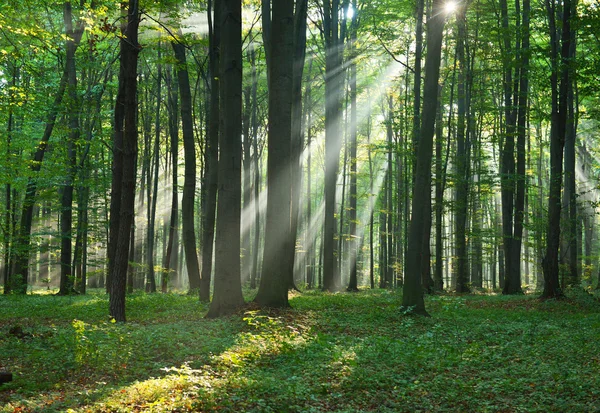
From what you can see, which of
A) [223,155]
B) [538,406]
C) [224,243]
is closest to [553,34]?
[223,155]

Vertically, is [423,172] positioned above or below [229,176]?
above

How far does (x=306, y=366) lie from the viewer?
22.7ft

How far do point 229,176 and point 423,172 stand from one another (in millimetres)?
4894

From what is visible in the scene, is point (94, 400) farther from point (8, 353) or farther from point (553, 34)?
point (553, 34)

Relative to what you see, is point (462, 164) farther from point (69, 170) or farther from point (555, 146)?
point (69, 170)

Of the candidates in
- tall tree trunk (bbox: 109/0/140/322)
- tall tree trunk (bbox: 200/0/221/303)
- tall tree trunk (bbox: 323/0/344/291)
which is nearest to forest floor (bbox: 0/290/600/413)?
tall tree trunk (bbox: 109/0/140/322)

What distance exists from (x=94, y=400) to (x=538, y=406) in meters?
4.95

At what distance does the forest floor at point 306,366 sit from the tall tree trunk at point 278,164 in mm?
755

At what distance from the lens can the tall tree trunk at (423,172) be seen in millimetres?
11773

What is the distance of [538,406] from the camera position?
5.43 m

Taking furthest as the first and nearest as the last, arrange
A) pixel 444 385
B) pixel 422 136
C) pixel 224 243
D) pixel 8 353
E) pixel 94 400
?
pixel 422 136 → pixel 224 243 → pixel 8 353 → pixel 444 385 → pixel 94 400

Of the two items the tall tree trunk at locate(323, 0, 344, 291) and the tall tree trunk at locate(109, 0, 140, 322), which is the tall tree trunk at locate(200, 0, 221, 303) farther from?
the tall tree trunk at locate(323, 0, 344, 291)

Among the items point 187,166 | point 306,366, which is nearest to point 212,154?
point 187,166

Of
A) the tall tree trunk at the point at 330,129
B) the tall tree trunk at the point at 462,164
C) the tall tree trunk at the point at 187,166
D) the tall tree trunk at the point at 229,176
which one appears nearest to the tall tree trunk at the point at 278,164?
the tall tree trunk at the point at 229,176
